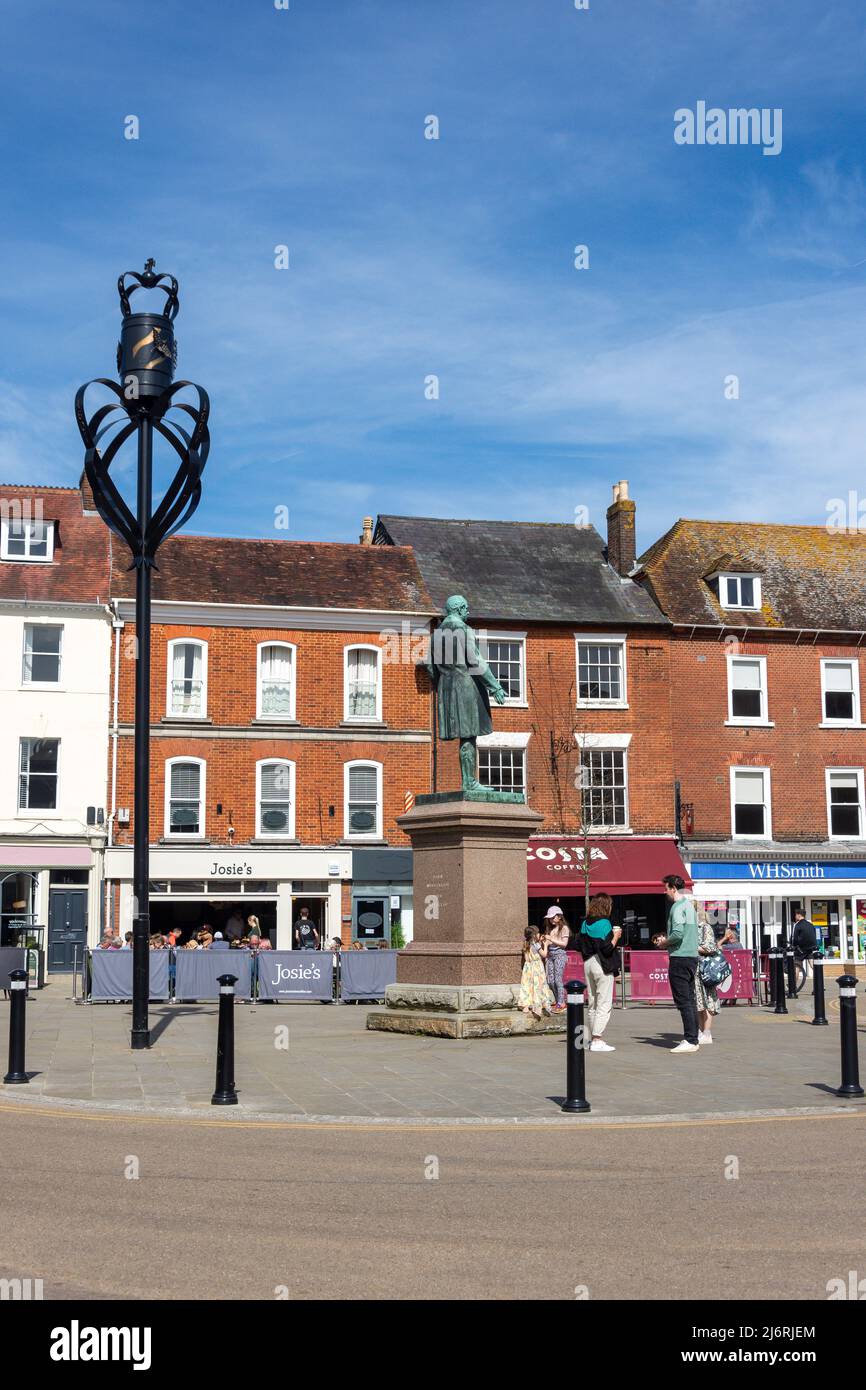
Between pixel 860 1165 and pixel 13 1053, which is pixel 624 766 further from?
pixel 860 1165

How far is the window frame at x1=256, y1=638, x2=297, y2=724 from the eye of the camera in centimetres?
3316

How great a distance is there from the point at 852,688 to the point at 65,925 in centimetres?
2134

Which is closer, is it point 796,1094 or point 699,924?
point 796,1094

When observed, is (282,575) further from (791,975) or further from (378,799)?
(791,975)

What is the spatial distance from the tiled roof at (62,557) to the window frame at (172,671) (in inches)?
78.8

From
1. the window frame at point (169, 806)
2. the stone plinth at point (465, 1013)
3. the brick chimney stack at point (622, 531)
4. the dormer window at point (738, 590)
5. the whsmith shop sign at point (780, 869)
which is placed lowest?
the stone plinth at point (465, 1013)

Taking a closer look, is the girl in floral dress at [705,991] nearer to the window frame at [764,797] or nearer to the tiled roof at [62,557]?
the window frame at [764,797]

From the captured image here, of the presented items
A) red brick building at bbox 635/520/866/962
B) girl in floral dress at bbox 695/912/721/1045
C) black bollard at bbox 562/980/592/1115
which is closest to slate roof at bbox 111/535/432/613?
red brick building at bbox 635/520/866/962

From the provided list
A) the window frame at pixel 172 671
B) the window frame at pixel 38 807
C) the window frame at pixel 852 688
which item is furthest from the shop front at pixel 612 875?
the window frame at pixel 38 807

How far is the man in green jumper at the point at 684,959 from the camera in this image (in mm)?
14578
